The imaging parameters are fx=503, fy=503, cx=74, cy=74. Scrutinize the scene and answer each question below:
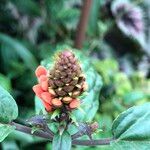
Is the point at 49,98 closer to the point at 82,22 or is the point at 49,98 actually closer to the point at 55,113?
the point at 55,113

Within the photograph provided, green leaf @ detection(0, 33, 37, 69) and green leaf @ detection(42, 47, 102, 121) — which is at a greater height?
green leaf @ detection(0, 33, 37, 69)

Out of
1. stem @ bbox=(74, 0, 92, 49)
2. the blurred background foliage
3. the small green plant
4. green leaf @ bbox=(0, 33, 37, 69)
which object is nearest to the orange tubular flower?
the small green plant

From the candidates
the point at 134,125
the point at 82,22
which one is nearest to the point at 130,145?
the point at 134,125

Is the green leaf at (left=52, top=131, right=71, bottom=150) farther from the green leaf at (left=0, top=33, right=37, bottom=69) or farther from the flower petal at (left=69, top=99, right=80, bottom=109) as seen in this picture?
the green leaf at (left=0, top=33, right=37, bottom=69)

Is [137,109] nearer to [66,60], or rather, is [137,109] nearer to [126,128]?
[126,128]

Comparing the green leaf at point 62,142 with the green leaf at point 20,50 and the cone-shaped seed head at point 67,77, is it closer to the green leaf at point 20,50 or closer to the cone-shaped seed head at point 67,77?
the cone-shaped seed head at point 67,77
